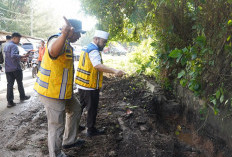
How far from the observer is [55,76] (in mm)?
2969

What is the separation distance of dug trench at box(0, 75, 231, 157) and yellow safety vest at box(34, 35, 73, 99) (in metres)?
1.19

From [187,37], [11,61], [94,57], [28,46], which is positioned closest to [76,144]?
[94,57]

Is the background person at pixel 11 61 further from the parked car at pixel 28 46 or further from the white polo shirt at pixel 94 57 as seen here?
the parked car at pixel 28 46

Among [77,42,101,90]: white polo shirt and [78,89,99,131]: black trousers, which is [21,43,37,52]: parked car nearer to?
[78,89,99,131]: black trousers

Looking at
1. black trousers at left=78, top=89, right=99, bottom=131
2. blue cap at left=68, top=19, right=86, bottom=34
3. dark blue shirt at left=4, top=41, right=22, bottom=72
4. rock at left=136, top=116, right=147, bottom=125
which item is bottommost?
rock at left=136, top=116, right=147, bottom=125

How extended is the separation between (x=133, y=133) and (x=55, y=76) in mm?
1975

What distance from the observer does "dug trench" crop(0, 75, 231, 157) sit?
11.9ft

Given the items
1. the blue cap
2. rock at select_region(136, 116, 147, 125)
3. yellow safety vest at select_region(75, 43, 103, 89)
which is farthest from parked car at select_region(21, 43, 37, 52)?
the blue cap

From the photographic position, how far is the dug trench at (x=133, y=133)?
3.63m

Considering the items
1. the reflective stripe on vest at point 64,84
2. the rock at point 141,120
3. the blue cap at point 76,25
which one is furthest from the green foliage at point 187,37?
the reflective stripe on vest at point 64,84

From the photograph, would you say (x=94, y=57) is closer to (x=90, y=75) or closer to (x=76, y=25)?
(x=90, y=75)

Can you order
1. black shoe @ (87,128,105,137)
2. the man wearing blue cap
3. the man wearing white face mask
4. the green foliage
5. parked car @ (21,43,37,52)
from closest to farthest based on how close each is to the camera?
1. the man wearing blue cap
2. the green foliage
3. the man wearing white face mask
4. black shoe @ (87,128,105,137)
5. parked car @ (21,43,37,52)

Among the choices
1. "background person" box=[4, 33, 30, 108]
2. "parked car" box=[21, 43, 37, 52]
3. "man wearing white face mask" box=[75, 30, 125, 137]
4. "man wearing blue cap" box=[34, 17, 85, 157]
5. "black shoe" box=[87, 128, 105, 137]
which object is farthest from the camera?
"parked car" box=[21, 43, 37, 52]

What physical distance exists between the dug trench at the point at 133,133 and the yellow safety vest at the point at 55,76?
1.19m
